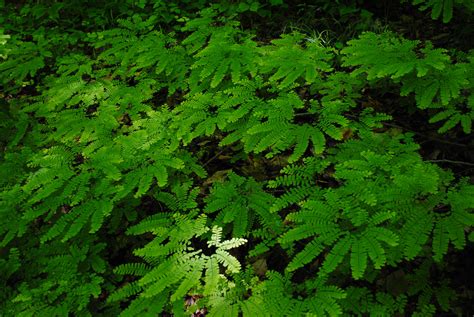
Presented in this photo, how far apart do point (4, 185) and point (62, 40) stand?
3.53 metres

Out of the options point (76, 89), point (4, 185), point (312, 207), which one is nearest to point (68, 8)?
point (76, 89)

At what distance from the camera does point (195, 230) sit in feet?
9.98

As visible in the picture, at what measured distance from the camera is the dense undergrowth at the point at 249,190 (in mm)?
2623

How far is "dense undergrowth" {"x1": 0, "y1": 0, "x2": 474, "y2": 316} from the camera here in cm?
262

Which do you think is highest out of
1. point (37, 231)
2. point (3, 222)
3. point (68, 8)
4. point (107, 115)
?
point (68, 8)

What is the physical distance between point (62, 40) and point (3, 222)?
4046mm

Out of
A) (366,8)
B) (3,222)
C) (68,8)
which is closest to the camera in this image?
(3,222)

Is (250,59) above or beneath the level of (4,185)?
above

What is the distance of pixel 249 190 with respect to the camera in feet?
11.1

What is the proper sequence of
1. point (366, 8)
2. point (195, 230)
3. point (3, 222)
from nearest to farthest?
point (195, 230)
point (3, 222)
point (366, 8)

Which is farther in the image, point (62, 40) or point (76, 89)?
point (62, 40)

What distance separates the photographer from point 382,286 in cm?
307

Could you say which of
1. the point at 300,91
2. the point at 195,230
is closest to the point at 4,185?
the point at 195,230

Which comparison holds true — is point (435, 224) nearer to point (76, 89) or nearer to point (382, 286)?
point (382, 286)
